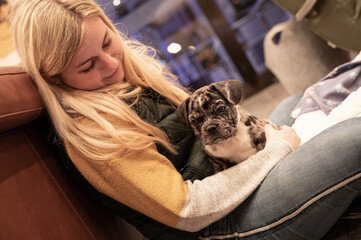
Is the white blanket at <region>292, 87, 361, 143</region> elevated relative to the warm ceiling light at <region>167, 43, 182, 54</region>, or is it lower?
lower

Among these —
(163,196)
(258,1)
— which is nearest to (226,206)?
(163,196)

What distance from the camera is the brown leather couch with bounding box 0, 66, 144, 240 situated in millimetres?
1114

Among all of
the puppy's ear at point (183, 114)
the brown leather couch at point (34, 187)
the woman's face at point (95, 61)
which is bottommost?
the puppy's ear at point (183, 114)

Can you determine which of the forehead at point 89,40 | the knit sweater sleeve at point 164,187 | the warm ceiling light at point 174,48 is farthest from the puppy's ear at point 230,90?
the warm ceiling light at point 174,48

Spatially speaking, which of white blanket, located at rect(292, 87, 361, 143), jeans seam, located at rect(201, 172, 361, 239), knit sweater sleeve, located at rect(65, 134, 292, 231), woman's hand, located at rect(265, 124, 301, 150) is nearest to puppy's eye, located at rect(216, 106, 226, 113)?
woman's hand, located at rect(265, 124, 301, 150)

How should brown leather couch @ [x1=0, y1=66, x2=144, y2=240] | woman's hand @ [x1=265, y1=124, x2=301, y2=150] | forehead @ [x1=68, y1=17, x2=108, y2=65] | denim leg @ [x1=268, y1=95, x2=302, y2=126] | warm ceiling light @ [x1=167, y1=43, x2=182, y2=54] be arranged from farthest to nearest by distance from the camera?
1. warm ceiling light @ [x1=167, y1=43, x2=182, y2=54]
2. denim leg @ [x1=268, y1=95, x2=302, y2=126]
3. woman's hand @ [x1=265, y1=124, x2=301, y2=150]
4. forehead @ [x1=68, y1=17, x2=108, y2=65]
5. brown leather couch @ [x1=0, y1=66, x2=144, y2=240]

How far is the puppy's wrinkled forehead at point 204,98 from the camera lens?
171cm

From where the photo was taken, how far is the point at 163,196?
Result: 1.28 meters

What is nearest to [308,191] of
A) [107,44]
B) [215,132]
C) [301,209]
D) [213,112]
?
[301,209]

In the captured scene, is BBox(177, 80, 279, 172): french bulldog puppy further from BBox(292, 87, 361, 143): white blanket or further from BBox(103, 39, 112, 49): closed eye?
BBox(103, 39, 112, 49): closed eye

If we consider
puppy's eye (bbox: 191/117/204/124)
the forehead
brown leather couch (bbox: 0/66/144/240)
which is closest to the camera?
brown leather couch (bbox: 0/66/144/240)

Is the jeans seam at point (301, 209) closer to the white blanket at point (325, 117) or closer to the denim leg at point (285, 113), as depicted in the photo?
the white blanket at point (325, 117)

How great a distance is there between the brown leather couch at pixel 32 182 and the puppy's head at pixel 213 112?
800mm

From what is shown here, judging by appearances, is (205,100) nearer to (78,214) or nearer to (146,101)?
(146,101)
